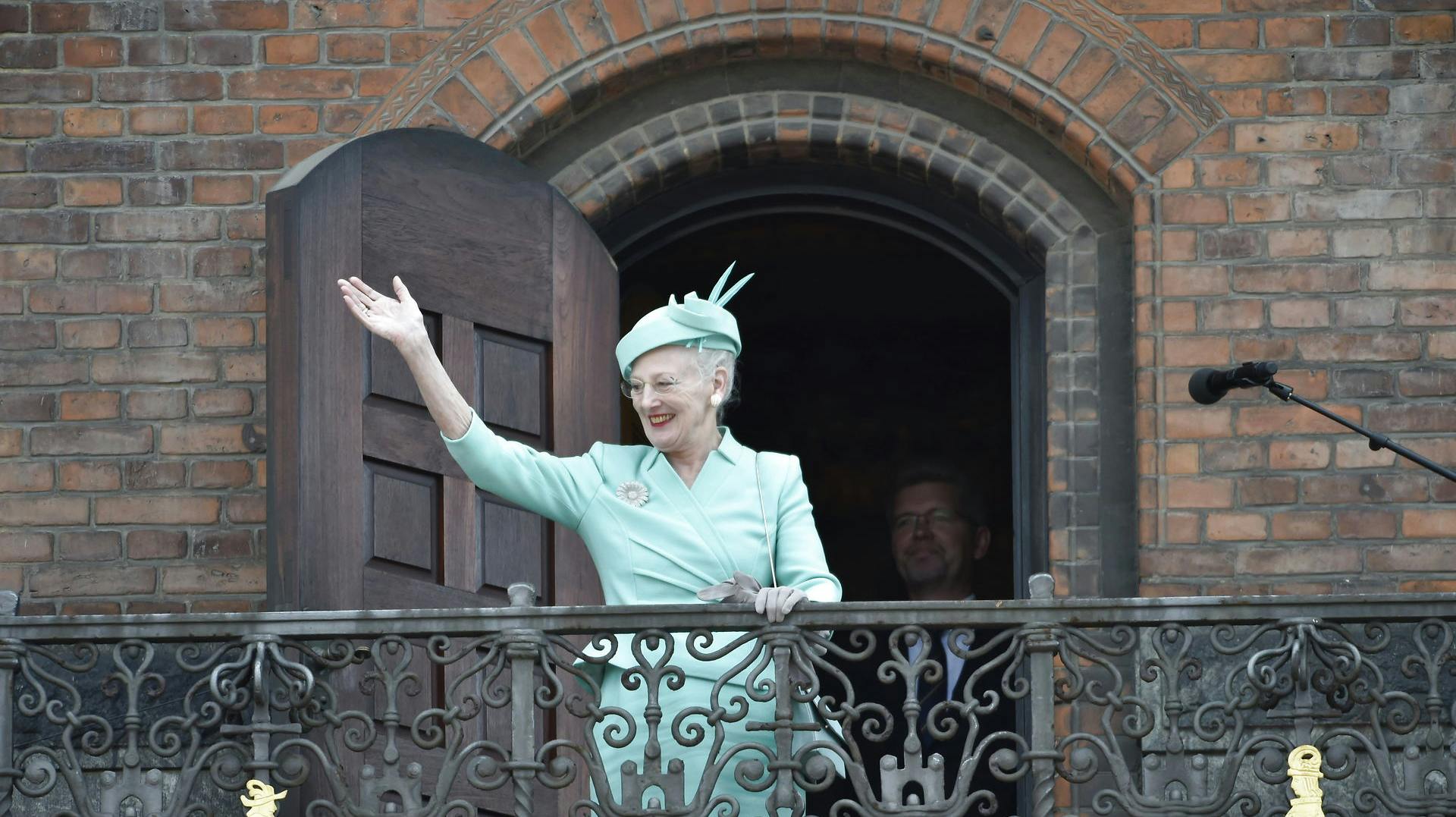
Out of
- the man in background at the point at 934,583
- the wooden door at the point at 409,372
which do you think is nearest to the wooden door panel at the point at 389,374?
the wooden door at the point at 409,372

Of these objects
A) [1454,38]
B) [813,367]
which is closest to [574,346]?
[1454,38]

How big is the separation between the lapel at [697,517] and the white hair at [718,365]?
0.22m

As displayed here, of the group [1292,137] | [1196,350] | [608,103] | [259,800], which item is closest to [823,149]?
[608,103]

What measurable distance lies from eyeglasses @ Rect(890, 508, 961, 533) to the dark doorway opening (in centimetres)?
299

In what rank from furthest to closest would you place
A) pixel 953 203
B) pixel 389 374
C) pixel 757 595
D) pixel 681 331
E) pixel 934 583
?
pixel 934 583 < pixel 953 203 < pixel 389 374 < pixel 681 331 < pixel 757 595

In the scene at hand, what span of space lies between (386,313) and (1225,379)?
242 centimetres

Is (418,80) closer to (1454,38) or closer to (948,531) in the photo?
(948,531)

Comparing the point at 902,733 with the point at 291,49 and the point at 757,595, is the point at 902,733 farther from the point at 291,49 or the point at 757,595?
the point at 291,49

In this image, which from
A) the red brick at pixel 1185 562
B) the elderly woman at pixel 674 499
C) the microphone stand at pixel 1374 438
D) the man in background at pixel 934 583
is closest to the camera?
the elderly woman at pixel 674 499

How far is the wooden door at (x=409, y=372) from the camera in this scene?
720 cm

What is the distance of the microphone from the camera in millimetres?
7047

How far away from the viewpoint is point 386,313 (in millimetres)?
6512

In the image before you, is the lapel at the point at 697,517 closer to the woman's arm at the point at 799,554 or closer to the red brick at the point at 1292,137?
the woman's arm at the point at 799,554

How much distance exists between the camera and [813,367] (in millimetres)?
12664
